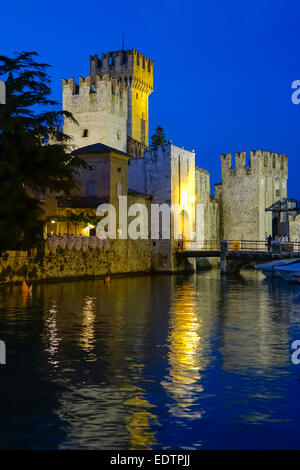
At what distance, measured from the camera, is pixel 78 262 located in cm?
3656

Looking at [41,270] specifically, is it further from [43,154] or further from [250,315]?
[250,315]

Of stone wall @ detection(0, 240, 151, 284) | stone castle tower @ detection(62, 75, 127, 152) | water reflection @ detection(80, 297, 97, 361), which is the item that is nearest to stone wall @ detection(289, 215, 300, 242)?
stone wall @ detection(0, 240, 151, 284)

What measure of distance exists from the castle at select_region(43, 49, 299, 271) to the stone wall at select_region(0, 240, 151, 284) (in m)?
2.06

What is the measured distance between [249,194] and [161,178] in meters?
14.3

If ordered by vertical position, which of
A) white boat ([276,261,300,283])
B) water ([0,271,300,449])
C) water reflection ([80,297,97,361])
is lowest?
water ([0,271,300,449])

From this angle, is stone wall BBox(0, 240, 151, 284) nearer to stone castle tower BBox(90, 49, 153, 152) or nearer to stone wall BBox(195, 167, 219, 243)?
stone wall BBox(195, 167, 219, 243)

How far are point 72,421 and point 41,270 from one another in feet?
85.0

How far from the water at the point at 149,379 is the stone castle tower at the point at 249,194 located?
38.9 meters

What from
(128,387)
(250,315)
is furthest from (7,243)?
(128,387)

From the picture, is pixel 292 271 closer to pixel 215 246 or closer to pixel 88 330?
pixel 88 330

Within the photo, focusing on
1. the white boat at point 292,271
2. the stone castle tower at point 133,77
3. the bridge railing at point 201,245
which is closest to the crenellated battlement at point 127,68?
the stone castle tower at point 133,77

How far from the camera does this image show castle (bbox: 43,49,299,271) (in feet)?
136

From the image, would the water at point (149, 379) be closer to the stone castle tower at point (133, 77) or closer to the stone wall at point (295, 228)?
the stone wall at point (295, 228)

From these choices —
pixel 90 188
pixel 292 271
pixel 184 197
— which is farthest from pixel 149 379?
pixel 184 197
